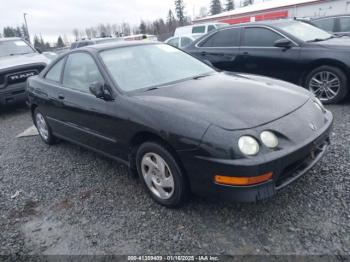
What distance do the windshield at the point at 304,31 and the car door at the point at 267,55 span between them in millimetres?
247

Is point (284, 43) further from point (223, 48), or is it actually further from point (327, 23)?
point (327, 23)

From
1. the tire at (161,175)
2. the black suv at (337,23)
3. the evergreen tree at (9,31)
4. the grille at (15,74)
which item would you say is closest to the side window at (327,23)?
the black suv at (337,23)

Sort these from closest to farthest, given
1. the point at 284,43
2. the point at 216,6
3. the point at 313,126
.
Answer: the point at 313,126 → the point at 284,43 → the point at 216,6

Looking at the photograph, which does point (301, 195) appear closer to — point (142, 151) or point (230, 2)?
Result: point (142, 151)

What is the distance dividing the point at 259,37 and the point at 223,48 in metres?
0.79

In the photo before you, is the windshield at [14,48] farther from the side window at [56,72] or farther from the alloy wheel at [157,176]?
the alloy wheel at [157,176]

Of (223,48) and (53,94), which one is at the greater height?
(223,48)

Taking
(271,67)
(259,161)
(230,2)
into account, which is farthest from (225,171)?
(230,2)

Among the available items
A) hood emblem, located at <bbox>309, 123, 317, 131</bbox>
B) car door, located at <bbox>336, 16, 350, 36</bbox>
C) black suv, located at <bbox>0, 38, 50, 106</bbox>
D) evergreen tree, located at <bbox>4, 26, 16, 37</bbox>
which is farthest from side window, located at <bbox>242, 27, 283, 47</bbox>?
evergreen tree, located at <bbox>4, 26, 16, 37</bbox>

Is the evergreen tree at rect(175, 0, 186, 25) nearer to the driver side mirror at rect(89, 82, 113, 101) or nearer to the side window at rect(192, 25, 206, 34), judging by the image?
the side window at rect(192, 25, 206, 34)

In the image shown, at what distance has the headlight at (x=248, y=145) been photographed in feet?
7.52

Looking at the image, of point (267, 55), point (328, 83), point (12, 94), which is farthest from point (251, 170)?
point (12, 94)

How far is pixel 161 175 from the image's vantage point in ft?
9.39

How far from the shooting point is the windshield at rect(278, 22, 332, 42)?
5700 mm
